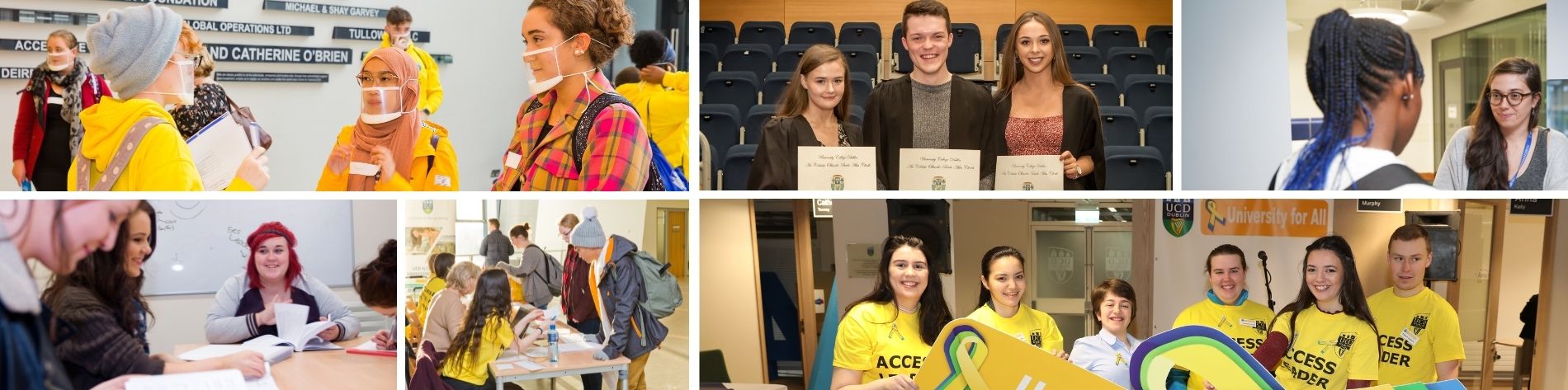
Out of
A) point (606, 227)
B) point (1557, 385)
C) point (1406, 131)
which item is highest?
point (1406, 131)

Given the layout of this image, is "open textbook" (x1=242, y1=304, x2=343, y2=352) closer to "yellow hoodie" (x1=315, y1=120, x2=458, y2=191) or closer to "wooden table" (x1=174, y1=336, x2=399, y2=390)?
"wooden table" (x1=174, y1=336, x2=399, y2=390)

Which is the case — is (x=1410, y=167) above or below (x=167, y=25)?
below

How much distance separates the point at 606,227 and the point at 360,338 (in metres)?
0.68

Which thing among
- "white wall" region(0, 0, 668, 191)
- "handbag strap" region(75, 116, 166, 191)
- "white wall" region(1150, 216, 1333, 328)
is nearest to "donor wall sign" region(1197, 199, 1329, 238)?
"white wall" region(1150, 216, 1333, 328)

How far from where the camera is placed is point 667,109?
2.46m

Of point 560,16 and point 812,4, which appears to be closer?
point 560,16

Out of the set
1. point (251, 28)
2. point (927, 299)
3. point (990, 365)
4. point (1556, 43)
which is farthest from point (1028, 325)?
point (251, 28)

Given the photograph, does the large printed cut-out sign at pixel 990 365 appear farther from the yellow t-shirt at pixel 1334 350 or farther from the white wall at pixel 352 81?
the white wall at pixel 352 81

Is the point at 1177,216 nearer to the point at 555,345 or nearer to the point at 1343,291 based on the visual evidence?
the point at 1343,291

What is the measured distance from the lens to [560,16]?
7.91 ft

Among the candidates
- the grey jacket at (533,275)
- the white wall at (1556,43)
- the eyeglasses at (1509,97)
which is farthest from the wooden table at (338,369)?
the white wall at (1556,43)

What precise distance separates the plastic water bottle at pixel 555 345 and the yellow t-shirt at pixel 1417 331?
1989 mm

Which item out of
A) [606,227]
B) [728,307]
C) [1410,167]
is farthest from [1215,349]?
[606,227]

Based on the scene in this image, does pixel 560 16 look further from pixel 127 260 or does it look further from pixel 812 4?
pixel 127 260
